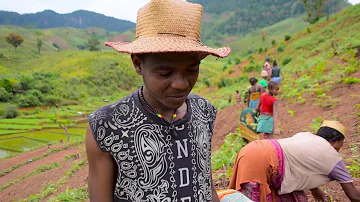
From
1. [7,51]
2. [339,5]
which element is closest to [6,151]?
[7,51]

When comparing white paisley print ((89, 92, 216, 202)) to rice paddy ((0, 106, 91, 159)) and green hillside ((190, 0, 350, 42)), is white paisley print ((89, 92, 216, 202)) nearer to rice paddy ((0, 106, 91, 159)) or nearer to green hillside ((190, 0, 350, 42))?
rice paddy ((0, 106, 91, 159))

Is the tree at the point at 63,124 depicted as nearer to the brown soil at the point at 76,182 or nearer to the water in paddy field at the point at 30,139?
the water in paddy field at the point at 30,139

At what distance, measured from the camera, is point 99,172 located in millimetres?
1124

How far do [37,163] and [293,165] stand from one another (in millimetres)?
16281

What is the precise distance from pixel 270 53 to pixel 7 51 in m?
59.1

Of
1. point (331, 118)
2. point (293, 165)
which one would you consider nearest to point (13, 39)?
point (331, 118)

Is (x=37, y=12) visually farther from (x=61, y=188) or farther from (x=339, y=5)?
(x=61, y=188)

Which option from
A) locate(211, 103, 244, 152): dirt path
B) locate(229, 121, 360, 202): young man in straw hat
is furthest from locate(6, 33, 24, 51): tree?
locate(229, 121, 360, 202): young man in straw hat

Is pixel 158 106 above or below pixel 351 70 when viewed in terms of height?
below

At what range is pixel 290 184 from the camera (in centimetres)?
240

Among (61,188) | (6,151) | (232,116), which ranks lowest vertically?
(6,151)

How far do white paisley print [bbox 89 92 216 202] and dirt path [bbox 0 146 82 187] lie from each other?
15.4 meters

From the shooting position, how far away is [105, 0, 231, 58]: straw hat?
3.45ft

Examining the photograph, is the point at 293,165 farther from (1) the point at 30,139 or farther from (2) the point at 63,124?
(2) the point at 63,124
